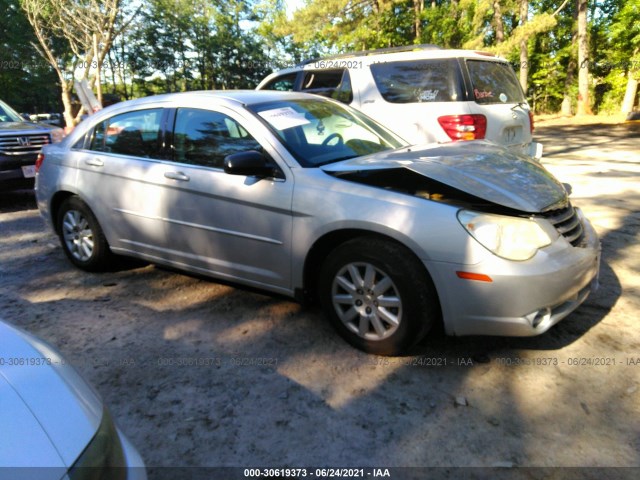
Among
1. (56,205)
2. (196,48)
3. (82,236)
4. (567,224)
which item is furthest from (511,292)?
(196,48)

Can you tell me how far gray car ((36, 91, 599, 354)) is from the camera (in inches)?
105

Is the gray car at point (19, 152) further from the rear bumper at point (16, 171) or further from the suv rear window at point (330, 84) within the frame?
the suv rear window at point (330, 84)

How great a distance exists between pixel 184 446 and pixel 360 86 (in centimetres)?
502

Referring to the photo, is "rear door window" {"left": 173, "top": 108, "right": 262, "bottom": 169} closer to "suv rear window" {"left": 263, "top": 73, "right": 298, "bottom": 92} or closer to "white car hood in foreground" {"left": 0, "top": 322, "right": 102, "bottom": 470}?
"white car hood in foreground" {"left": 0, "top": 322, "right": 102, "bottom": 470}

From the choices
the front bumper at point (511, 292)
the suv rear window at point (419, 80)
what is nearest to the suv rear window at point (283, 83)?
the suv rear window at point (419, 80)

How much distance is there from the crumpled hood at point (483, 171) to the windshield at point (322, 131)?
175 millimetres

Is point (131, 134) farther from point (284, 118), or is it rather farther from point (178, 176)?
point (284, 118)

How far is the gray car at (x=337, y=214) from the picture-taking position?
2.66 metres

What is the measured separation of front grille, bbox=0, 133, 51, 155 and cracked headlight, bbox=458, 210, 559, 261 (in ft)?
23.9

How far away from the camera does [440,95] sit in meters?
5.75

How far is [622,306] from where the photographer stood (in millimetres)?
3521

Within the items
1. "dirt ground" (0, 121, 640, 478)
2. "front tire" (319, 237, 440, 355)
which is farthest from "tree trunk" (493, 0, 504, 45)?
"front tire" (319, 237, 440, 355)

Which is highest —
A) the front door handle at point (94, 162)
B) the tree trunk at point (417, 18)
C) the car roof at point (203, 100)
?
the tree trunk at point (417, 18)

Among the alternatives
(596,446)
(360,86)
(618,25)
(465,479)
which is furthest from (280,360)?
(618,25)
